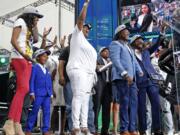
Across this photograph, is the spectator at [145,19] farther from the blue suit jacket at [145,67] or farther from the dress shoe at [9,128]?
the dress shoe at [9,128]

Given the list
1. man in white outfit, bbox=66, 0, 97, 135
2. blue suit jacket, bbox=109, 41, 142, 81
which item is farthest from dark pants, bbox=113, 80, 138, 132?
man in white outfit, bbox=66, 0, 97, 135

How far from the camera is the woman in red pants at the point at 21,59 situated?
387cm

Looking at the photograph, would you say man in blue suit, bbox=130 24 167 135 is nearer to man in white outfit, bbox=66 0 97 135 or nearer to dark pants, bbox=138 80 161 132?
dark pants, bbox=138 80 161 132

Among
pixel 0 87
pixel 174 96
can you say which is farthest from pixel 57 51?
pixel 174 96

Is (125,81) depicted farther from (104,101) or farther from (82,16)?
(104,101)

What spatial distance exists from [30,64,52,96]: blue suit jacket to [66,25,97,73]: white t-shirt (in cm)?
58

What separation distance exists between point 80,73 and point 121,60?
62 cm

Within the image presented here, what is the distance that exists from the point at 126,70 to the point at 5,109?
232cm

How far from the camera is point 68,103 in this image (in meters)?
4.89

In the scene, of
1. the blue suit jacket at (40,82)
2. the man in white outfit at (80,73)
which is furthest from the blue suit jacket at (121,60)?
the blue suit jacket at (40,82)

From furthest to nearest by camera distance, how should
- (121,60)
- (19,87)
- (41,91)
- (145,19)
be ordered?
(145,19) < (41,91) < (121,60) < (19,87)

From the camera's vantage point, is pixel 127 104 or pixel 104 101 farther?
pixel 104 101

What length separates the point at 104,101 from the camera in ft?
18.7

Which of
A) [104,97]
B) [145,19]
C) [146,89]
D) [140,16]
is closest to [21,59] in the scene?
[146,89]
